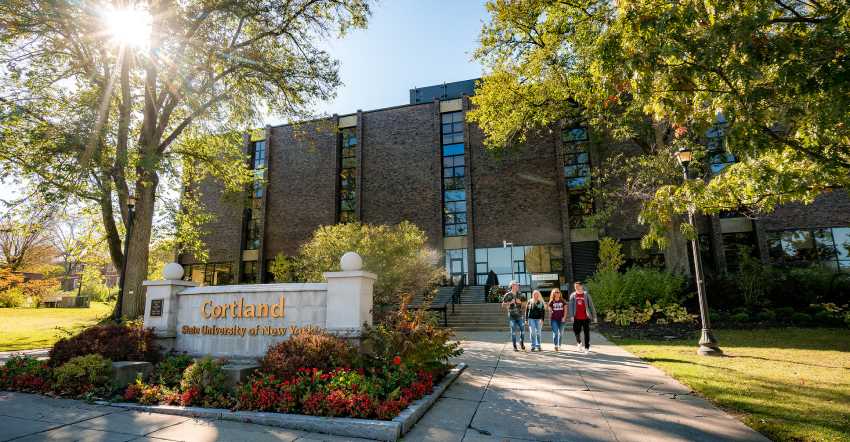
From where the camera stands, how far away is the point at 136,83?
17859 mm

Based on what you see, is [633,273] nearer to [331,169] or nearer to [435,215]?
[435,215]

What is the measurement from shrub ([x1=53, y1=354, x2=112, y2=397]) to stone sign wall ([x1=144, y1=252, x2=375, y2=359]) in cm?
162

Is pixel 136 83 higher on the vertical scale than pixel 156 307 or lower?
higher

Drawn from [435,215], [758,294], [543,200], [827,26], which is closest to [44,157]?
[827,26]

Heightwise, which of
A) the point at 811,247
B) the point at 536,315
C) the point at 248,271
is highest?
the point at 811,247

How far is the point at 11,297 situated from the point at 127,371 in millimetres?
31859

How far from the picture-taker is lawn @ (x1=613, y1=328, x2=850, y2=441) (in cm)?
461

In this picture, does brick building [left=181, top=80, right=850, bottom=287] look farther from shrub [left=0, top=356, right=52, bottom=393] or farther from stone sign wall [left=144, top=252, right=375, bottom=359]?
shrub [left=0, top=356, right=52, bottom=393]

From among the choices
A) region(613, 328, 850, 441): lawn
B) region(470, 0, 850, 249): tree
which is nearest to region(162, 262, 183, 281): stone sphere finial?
region(470, 0, 850, 249): tree

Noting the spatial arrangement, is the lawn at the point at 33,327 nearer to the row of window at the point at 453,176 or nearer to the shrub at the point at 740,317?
the row of window at the point at 453,176

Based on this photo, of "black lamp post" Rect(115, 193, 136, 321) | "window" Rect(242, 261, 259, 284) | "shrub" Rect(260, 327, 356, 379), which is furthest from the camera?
"window" Rect(242, 261, 259, 284)

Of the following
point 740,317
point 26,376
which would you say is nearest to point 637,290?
point 740,317

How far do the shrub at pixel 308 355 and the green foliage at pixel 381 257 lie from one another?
9195 millimetres

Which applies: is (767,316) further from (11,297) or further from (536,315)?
(11,297)
